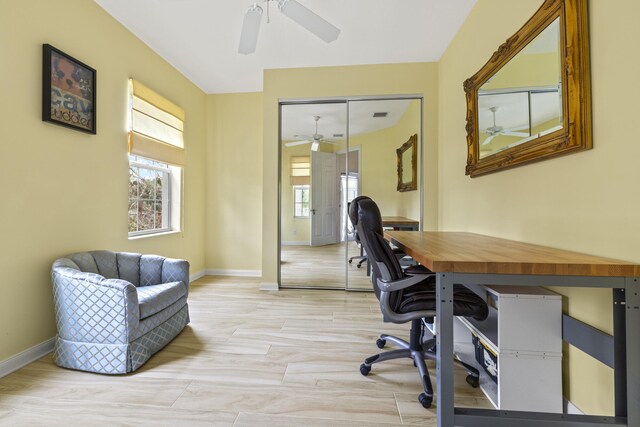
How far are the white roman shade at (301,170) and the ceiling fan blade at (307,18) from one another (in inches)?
63.9

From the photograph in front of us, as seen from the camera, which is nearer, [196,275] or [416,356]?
[416,356]

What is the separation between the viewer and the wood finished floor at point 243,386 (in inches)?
54.6

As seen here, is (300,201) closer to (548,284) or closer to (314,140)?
(314,140)

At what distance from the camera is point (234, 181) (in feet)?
13.5

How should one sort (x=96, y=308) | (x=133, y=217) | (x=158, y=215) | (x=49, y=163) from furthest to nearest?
(x=158, y=215)
(x=133, y=217)
(x=49, y=163)
(x=96, y=308)

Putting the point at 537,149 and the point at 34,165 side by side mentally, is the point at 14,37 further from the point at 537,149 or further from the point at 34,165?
the point at 537,149

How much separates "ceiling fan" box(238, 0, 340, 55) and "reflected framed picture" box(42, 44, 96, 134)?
127cm

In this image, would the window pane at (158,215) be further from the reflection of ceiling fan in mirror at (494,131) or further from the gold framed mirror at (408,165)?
the reflection of ceiling fan in mirror at (494,131)

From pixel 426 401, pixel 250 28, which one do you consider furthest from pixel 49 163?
pixel 426 401

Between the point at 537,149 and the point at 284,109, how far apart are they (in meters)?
2.82

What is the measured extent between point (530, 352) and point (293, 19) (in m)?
2.59

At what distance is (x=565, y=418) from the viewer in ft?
3.49

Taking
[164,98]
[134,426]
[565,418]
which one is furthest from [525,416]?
[164,98]

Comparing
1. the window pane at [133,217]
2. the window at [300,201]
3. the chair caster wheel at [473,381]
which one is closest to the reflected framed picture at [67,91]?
the window pane at [133,217]
